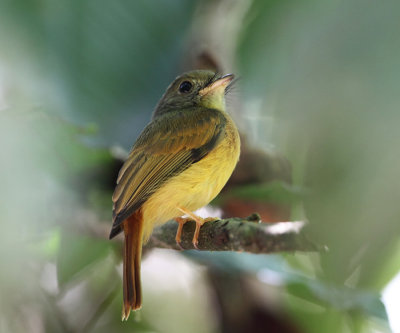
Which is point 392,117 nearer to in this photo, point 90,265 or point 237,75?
point 237,75

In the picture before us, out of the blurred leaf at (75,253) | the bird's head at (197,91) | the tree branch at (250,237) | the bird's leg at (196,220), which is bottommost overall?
the tree branch at (250,237)

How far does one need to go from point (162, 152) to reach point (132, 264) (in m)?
0.44

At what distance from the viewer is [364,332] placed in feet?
3.26

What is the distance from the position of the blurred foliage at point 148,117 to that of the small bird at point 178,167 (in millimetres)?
80

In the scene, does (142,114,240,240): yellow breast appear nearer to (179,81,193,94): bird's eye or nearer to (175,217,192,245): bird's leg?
(175,217,192,245): bird's leg

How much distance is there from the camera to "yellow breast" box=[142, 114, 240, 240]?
1.14 m

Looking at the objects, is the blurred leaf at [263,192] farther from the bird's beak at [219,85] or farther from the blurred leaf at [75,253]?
the blurred leaf at [75,253]

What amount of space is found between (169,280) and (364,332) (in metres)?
1.67

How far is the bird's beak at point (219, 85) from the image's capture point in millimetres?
1055

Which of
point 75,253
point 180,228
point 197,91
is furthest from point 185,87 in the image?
point 75,253

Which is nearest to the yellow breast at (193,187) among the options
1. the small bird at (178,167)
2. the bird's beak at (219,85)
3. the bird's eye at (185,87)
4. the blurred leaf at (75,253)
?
the small bird at (178,167)

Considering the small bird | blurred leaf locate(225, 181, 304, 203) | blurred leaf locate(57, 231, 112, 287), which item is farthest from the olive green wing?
blurred leaf locate(57, 231, 112, 287)

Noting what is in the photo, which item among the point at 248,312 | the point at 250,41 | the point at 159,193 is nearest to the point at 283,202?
the point at 159,193

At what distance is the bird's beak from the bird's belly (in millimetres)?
121
